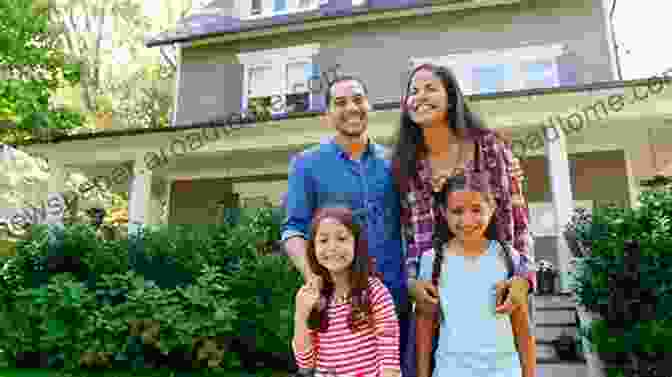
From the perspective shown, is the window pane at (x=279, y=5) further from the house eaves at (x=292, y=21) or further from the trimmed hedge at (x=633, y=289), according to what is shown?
the trimmed hedge at (x=633, y=289)

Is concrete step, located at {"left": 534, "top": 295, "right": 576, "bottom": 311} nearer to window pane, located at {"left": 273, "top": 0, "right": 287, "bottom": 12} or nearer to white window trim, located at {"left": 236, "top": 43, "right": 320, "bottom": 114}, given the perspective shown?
white window trim, located at {"left": 236, "top": 43, "right": 320, "bottom": 114}

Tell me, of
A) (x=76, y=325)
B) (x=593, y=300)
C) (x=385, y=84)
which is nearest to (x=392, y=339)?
(x=593, y=300)

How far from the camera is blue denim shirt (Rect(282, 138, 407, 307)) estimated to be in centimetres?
200

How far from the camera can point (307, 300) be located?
1.83 m

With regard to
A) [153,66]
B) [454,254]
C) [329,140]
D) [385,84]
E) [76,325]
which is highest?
[153,66]

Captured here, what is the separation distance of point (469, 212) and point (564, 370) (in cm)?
402

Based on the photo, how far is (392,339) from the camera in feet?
5.95

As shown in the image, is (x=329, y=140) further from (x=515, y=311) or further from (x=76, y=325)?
(x=76, y=325)

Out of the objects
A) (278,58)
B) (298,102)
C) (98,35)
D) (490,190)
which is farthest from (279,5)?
(490,190)

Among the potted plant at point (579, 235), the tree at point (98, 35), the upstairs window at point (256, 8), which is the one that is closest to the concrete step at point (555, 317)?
the potted plant at point (579, 235)

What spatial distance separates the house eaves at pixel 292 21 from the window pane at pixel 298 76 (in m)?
0.88

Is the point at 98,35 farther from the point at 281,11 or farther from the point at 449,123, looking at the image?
the point at 449,123

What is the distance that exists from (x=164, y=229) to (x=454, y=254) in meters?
5.68

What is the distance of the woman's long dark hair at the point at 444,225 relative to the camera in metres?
1.87
